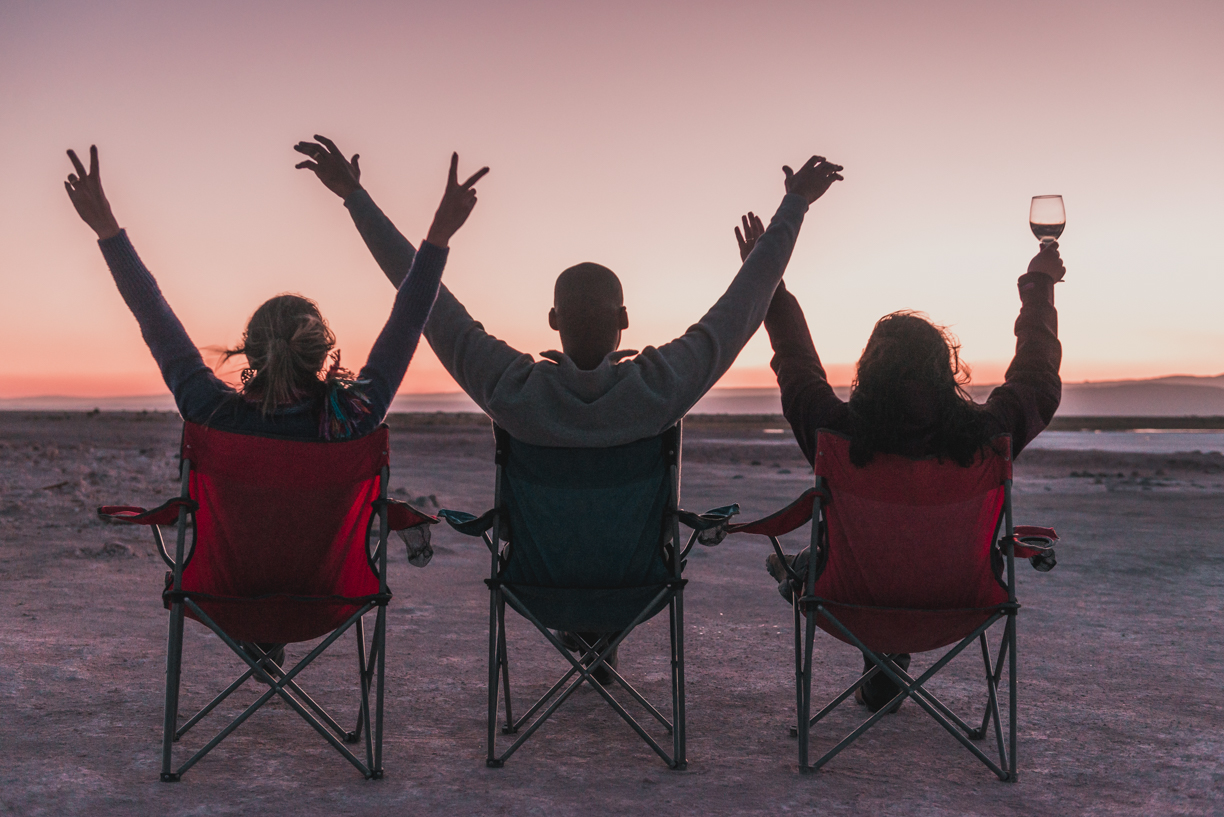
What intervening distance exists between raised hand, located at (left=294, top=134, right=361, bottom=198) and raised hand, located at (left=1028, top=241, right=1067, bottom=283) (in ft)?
8.00

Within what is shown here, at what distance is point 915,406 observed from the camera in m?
2.94

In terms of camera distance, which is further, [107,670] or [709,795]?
[107,670]

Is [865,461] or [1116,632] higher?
[865,461]

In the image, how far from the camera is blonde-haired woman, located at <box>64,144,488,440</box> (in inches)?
110

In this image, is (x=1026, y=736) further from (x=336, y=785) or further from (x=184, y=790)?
(x=184, y=790)

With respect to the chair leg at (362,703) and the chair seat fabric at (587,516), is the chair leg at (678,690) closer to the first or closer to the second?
the chair seat fabric at (587,516)

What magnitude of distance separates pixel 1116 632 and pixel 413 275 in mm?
4291

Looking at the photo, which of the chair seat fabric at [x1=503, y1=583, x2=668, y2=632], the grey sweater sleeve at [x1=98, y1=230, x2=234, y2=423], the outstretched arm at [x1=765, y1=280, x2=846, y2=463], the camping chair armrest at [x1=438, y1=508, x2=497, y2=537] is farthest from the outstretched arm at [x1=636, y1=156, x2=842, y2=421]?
the grey sweater sleeve at [x1=98, y1=230, x2=234, y2=423]

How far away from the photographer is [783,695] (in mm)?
3867

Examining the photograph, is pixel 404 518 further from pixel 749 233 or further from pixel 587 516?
pixel 749 233

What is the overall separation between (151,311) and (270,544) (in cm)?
78

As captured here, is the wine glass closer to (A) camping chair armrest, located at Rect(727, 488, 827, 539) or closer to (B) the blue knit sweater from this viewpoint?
(A) camping chair armrest, located at Rect(727, 488, 827, 539)

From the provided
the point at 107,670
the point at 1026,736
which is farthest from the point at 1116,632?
the point at 107,670

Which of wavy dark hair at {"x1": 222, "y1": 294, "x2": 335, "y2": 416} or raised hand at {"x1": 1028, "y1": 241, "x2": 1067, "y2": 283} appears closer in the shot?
wavy dark hair at {"x1": 222, "y1": 294, "x2": 335, "y2": 416}
